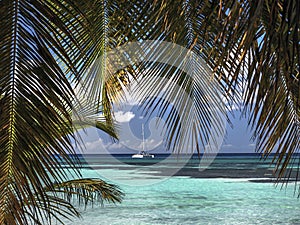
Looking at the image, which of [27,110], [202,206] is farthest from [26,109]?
[202,206]

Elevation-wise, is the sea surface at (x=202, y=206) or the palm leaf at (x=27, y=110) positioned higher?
the palm leaf at (x=27, y=110)

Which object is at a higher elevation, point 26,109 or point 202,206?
point 26,109

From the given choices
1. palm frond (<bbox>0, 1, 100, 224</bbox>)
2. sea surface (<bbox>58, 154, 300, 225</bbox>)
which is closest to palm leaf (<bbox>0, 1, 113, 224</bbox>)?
palm frond (<bbox>0, 1, 100, 224</bbox>)

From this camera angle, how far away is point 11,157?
201 cm

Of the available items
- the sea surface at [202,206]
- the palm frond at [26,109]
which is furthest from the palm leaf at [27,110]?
the sea surface at [202,206]

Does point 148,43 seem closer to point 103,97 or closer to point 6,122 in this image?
point 6,122

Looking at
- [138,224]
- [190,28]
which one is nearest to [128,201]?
[138,224]

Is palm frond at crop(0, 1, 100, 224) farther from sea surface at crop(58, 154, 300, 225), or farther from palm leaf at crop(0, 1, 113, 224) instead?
sea surface at crop(58, 154, 300, 225)

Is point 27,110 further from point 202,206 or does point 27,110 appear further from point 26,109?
point 202,206

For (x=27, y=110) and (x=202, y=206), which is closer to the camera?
(x=27, y=110)

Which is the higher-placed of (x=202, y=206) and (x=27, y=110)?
(x=27, y=110)

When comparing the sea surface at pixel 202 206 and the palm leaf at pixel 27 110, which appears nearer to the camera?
the palm leaf at pixel 27 110

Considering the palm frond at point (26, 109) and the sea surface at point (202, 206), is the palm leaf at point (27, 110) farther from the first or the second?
the sea surface at point (202, 206)

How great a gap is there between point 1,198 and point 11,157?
0.57 ft
